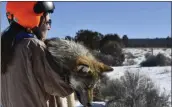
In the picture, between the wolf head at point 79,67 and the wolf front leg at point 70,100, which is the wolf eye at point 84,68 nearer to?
the wolf head at point 79,67

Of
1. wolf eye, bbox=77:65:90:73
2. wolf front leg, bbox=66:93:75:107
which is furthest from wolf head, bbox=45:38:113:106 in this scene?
wolf front leg, bbox=66:93:75:107

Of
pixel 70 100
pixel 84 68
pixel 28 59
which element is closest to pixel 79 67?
pixel 84 68

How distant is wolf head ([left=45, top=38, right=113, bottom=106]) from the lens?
169cm

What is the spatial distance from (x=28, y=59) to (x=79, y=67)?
0.20 metres

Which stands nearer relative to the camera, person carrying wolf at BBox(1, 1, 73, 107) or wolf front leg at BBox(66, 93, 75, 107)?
person carrying wolf at BBox(1, 1, 73, 107)

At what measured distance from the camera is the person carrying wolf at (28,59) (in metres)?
1.73

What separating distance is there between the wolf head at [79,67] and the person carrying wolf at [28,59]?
38mm

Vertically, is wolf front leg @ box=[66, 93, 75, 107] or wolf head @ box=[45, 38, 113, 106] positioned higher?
wolf head @ box=[45, 38, 113, 106]

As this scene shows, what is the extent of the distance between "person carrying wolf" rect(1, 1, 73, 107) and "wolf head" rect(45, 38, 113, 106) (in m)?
0.04

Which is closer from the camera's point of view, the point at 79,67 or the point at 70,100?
the point at 79,67

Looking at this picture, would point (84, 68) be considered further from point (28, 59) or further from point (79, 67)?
point (28, 59)

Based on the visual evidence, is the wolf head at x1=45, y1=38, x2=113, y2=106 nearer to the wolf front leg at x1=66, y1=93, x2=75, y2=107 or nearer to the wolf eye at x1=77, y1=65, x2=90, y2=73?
the wolf eye at x1=77, y1=65, x2=90, y2=73

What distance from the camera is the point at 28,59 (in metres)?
1.74

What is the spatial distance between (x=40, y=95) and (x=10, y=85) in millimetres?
126
